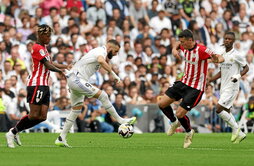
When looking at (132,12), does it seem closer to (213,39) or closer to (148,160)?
(213,39)

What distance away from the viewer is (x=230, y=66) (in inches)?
853

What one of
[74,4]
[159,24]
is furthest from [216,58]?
[159,24]

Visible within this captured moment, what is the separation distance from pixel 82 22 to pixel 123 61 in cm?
202

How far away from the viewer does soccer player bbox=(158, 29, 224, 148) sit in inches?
721

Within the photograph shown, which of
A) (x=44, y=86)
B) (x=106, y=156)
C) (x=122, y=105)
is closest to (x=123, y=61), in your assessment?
(x=122, y=105)

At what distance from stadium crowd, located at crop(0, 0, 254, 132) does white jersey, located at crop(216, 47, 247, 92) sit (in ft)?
22.8

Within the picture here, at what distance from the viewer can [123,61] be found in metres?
31.4

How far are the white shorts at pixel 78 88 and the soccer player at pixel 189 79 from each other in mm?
1871

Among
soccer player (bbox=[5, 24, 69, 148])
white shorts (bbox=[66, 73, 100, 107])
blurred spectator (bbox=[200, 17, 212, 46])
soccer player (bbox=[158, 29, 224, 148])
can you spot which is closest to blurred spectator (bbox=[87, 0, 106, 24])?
blurred spectator (bbox=[200, 17, 212, 46])

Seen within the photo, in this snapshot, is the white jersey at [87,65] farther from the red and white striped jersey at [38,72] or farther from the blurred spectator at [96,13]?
the blurred spectator at [96,13]

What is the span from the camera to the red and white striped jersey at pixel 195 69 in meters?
18.5

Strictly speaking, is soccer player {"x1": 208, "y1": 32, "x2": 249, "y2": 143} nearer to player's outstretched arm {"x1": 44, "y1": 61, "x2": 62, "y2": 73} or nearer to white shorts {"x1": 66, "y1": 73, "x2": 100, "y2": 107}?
white shorts {"x1": 66, "y1": 73, "x2": 100, "y2": 107}

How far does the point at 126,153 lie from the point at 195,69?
126 inches

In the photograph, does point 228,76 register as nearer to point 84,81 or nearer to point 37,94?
point 84,81
